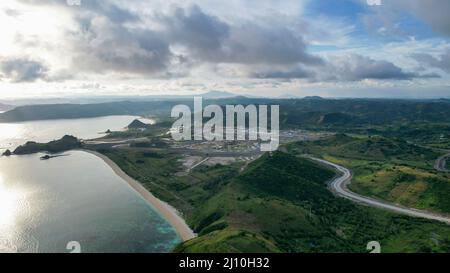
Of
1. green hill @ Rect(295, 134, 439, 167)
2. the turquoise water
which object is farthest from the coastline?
green hill @ Rect(295, 134, 439, 167)

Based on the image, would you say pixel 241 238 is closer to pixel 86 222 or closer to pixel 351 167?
pixel 86 222

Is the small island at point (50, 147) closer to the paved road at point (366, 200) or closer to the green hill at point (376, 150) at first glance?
the green hill at point (376, 150)

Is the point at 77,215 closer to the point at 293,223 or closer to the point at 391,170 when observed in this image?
the point at 293,223

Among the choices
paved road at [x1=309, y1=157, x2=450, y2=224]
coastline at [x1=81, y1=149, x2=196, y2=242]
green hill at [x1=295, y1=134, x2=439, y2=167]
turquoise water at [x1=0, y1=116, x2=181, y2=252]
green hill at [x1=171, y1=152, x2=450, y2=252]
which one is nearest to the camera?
green hill at [x1=171, y1=152, x2=450, y2=252]

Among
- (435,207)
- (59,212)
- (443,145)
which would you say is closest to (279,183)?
(435,207)

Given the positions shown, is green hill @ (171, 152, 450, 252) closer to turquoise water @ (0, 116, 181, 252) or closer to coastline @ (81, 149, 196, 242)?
coastline @ (81, 149, 196, 242)

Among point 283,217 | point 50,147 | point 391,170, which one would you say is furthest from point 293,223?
point 50,147
